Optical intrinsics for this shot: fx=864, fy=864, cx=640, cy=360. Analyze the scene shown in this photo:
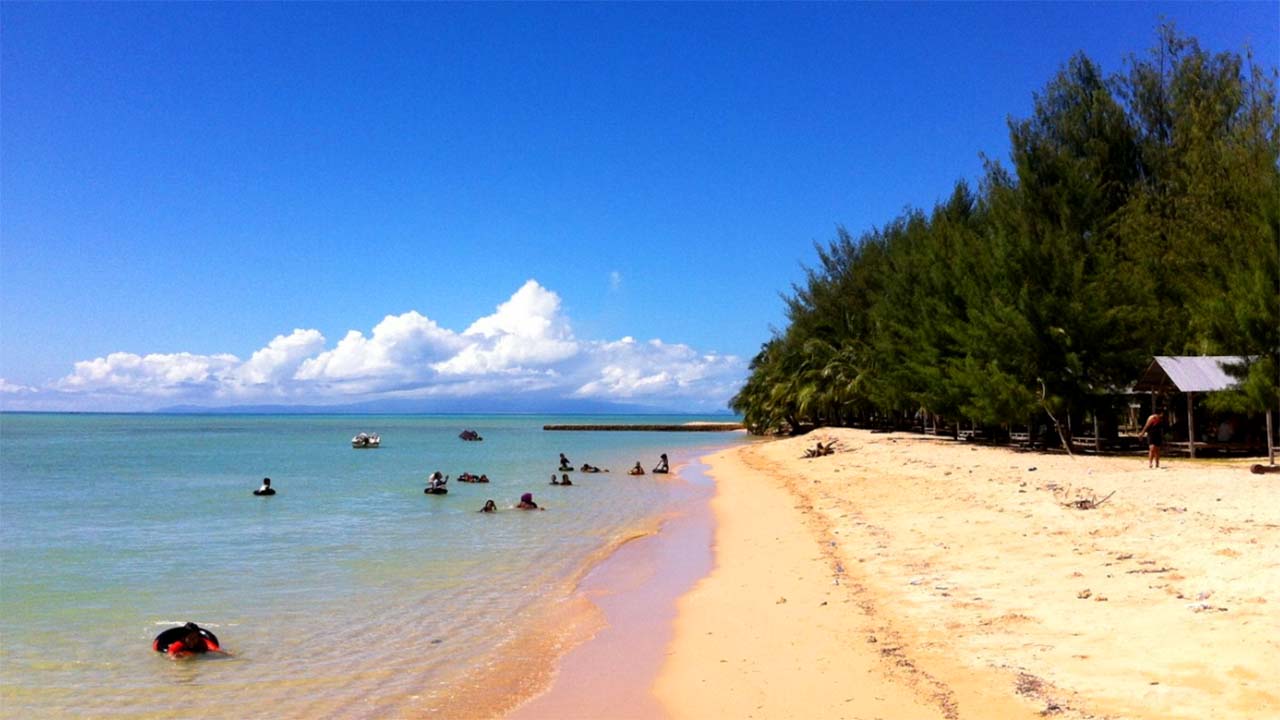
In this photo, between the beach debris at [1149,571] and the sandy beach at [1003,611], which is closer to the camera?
the sandy beach at [1003,611]

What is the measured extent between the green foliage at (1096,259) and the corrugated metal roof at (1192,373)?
59 cm

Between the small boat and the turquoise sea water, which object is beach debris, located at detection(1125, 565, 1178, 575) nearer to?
the turquoise sea water

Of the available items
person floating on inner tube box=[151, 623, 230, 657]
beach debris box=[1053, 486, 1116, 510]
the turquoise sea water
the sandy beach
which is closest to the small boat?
the turquoise sea water

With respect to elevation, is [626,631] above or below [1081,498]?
below

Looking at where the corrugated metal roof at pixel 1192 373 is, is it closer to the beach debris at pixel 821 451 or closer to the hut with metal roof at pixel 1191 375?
the hut with metal roof at pixel 1191 375

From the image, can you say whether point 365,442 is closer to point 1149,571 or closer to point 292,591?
point 292,591

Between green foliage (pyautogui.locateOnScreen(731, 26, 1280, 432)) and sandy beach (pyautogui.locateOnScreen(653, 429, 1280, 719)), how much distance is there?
11.5 metres

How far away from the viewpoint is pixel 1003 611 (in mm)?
8859

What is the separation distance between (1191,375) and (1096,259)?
8401 millimetres

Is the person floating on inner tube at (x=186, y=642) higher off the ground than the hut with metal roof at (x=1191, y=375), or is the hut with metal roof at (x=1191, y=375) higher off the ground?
the hut with metal roof at (x=1191, y=375)

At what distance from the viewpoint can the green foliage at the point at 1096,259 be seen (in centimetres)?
2689

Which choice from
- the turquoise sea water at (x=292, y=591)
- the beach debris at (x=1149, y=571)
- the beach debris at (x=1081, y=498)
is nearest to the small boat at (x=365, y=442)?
the turquoise sea water at (x=292, y=591)

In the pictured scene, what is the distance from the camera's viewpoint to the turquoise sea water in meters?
8.64

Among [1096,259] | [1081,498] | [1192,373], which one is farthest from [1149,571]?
[1096,259]
